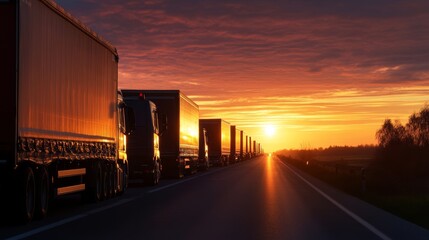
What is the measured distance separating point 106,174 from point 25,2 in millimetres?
8304

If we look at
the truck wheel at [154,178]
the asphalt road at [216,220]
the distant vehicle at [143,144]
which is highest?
the distant vehicle at [143,144]

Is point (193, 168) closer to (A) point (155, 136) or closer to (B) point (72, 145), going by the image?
(A) point (155, 136)

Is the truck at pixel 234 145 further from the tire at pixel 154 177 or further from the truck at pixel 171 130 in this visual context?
the tire at pixel 154 177

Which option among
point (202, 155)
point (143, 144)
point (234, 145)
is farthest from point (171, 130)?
point (234, 145)

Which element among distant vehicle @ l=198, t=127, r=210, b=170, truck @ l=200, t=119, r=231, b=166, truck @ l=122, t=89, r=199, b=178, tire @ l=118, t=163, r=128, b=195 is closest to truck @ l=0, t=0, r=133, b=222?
tire @ l=118, t=163, r=128, b=195

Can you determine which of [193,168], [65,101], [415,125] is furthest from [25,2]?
[415,125]

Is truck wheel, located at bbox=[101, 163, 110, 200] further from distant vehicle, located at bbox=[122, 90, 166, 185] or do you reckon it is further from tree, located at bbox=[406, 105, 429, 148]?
tree, located at bbox=[406, 105, 429, 148]

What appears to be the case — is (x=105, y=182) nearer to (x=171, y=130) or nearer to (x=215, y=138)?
(x=171, y=130)

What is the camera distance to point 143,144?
2923 centimetres

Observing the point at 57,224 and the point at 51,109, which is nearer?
the point at 57,224

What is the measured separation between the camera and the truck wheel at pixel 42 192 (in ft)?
47.0

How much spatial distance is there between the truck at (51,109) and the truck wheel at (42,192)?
21mm

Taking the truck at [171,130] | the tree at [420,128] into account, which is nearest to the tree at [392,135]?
the tree at [420,128]

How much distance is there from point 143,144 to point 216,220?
15107mm
